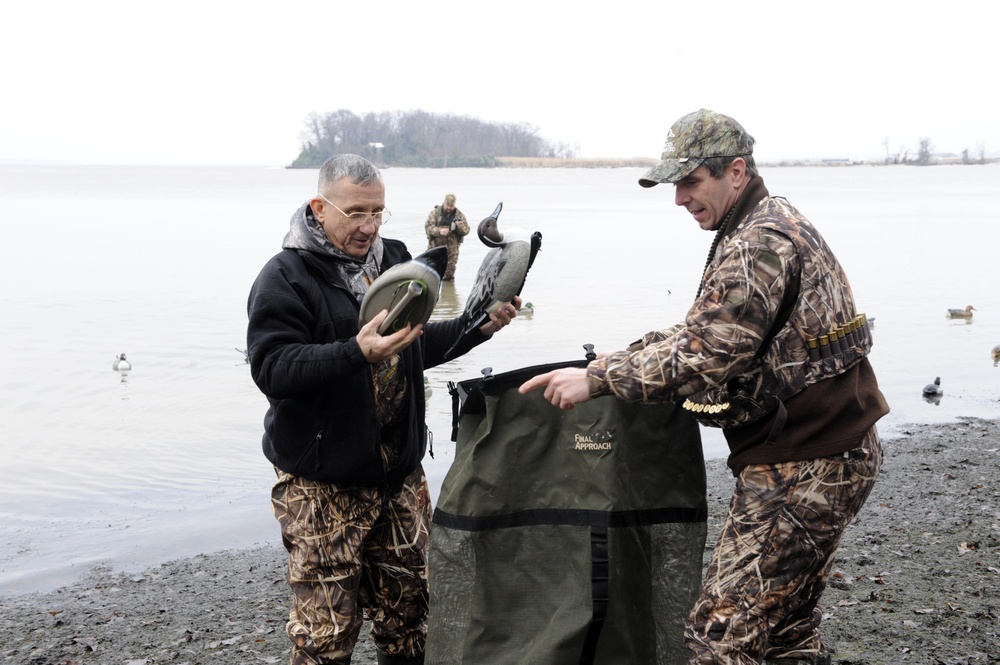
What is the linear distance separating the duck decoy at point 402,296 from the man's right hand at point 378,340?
0.02 m

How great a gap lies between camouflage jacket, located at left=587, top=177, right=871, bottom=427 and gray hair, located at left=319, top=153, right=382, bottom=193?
1.08m

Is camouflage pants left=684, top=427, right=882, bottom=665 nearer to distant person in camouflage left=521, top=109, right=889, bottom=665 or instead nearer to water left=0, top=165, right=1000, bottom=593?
distant person in camouflage left=521, top=109, right=889, bottom=665

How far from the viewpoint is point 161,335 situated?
16.8m

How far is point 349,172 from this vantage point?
364 centimetres

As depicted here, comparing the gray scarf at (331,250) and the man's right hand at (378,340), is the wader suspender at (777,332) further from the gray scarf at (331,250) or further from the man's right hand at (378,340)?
the gray scarf at (331,250)

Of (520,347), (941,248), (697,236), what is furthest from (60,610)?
(697,236)

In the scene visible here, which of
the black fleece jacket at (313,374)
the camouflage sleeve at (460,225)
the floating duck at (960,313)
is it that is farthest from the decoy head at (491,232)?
the camouflage sleeve at (460,225)

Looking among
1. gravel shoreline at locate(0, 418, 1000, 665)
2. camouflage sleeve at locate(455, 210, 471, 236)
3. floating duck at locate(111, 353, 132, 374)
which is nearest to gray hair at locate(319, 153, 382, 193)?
gravel shoreline at locate(0, 418, 1000, 665)

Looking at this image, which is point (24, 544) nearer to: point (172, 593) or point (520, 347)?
point (172, 593)

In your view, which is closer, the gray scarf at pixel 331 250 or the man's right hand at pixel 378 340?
the man's right hand at pixel 378 340

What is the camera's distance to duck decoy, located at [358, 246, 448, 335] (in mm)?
3385

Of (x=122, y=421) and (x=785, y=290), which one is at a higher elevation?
(x=785, y=290)

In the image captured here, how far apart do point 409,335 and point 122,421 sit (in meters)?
8.33

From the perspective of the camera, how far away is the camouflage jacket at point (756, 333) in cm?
312
